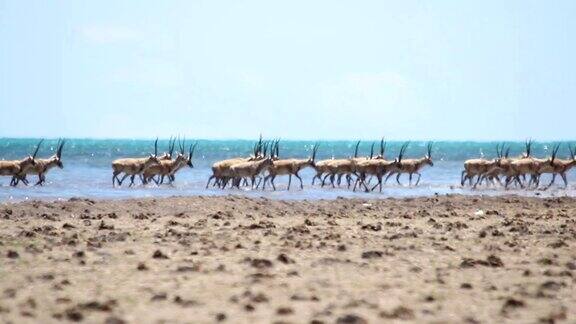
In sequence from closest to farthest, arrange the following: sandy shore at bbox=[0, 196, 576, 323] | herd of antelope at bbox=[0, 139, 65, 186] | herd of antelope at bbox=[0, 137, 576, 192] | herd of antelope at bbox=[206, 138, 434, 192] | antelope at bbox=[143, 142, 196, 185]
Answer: sandy shore at bbox=[0, 196, 576, 323]
herd of antelope at bbox=[0, 139, 65, 186]
herd of antelope at bbox=[0, 137, 576, 192]
herd of antelope at bbox=[206, 138, 434, 192]
antelope at bbox=[143, 142, 196, 185]

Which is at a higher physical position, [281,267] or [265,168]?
[281,267]

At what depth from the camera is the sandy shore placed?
8914 mm

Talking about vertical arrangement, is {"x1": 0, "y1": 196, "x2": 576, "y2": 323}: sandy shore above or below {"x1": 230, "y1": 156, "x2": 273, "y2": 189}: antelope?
above

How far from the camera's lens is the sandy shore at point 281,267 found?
8.91m

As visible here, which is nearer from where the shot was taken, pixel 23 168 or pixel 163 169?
pixel 23 168

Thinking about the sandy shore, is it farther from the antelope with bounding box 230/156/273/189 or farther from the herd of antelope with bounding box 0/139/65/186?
the antelope with bounding box 230/156/273/189

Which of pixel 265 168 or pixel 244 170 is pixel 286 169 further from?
pixel 244 170

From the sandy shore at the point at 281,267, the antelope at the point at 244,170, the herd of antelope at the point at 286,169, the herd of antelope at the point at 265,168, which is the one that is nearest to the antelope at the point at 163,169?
the herd of antelope at the point at 265,168

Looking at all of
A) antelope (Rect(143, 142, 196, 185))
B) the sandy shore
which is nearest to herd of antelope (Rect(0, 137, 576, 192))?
antelope (Rect(143, 142, 196, 185))

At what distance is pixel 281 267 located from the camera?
1167cm

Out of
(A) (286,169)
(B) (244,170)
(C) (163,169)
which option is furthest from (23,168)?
(A) (286,169)

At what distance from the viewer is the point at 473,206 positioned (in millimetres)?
24188

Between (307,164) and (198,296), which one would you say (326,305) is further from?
(307,164)

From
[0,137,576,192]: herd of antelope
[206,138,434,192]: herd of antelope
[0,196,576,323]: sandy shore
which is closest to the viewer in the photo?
[0,196,576,323]: sandy shore
